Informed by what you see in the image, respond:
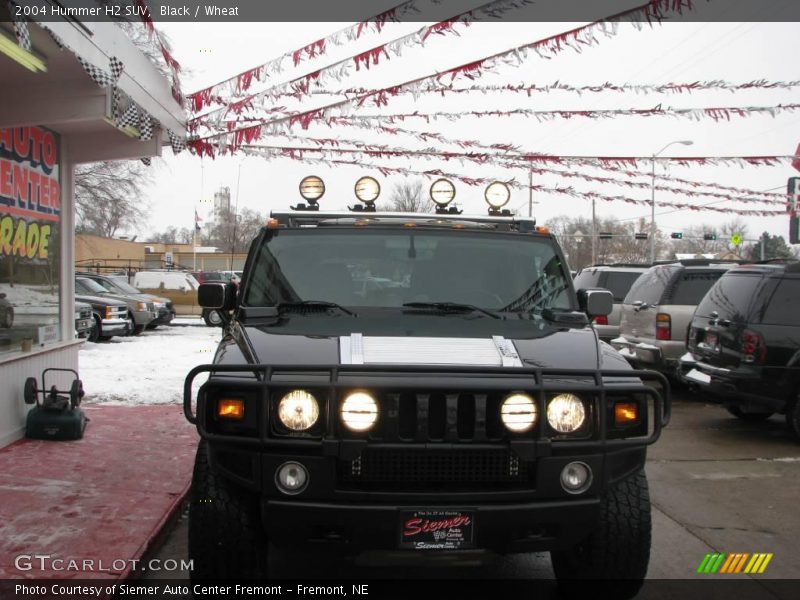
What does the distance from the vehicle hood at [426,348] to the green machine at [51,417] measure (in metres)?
3.61

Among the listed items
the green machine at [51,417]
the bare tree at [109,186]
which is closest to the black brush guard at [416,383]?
the green machine at [51,417]

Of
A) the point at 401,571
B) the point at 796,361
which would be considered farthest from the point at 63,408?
the point at 796,361

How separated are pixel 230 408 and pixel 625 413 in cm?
172

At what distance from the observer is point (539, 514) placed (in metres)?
3.05

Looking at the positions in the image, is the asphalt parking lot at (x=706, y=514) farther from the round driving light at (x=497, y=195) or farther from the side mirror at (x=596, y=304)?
the round driving light at (x=497, y=195)

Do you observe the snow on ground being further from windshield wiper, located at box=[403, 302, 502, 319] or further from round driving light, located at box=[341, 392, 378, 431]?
round driving light, located at box=[341, 392, 378, 431]

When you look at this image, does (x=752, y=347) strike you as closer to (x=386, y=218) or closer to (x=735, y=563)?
(x=735, y=563)

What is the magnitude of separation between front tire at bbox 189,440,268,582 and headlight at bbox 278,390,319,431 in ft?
1.45

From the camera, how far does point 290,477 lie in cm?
302

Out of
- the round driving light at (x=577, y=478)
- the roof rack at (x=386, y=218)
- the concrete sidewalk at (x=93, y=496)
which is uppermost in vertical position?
the roof rack at (x=386, y=218)

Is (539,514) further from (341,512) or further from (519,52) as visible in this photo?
(519,52)

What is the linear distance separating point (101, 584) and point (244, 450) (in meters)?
1.27

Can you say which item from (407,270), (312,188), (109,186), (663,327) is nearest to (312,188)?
(312,188)

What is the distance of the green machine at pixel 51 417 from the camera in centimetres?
660
